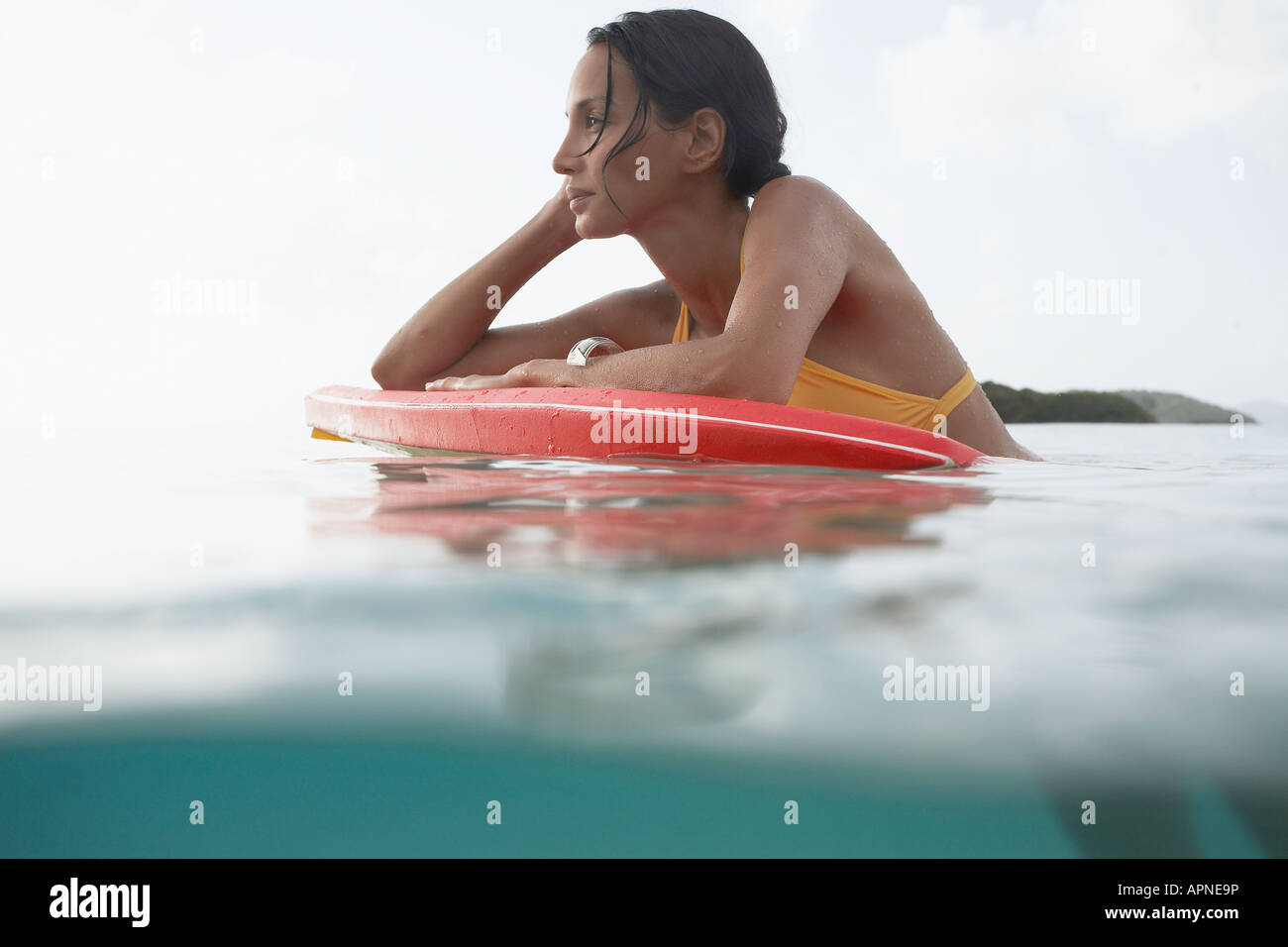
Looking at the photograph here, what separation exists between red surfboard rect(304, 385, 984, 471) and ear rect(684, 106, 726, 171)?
690 mm

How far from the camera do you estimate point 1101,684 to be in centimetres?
74

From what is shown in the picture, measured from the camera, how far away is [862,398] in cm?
245

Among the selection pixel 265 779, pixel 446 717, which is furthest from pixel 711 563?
pixel 265 779

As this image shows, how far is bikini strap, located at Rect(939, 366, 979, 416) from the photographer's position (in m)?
2.52

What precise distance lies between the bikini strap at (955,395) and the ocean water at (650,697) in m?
1.36

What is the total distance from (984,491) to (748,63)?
1354mm

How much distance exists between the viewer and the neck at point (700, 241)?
250 cm

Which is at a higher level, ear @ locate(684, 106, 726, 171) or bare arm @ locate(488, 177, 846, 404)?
ear @ locate(684, 106, 726, 171)

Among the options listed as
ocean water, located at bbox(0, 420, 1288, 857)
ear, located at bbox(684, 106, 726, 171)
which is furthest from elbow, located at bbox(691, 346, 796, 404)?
ocean water, located at bbox(0, 420, 1288, 857)

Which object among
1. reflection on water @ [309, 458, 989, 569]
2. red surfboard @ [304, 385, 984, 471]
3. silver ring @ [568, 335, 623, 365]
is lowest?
reflection on water @ [309, 458, 989, 569]

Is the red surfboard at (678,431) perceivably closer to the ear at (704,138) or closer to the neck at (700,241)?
the neck at (700,241)

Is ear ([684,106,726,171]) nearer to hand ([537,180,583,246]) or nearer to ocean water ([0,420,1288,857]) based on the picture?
hand ([537,180,583,246])

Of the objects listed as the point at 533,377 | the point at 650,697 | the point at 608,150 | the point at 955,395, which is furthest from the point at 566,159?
the point at 650,697
